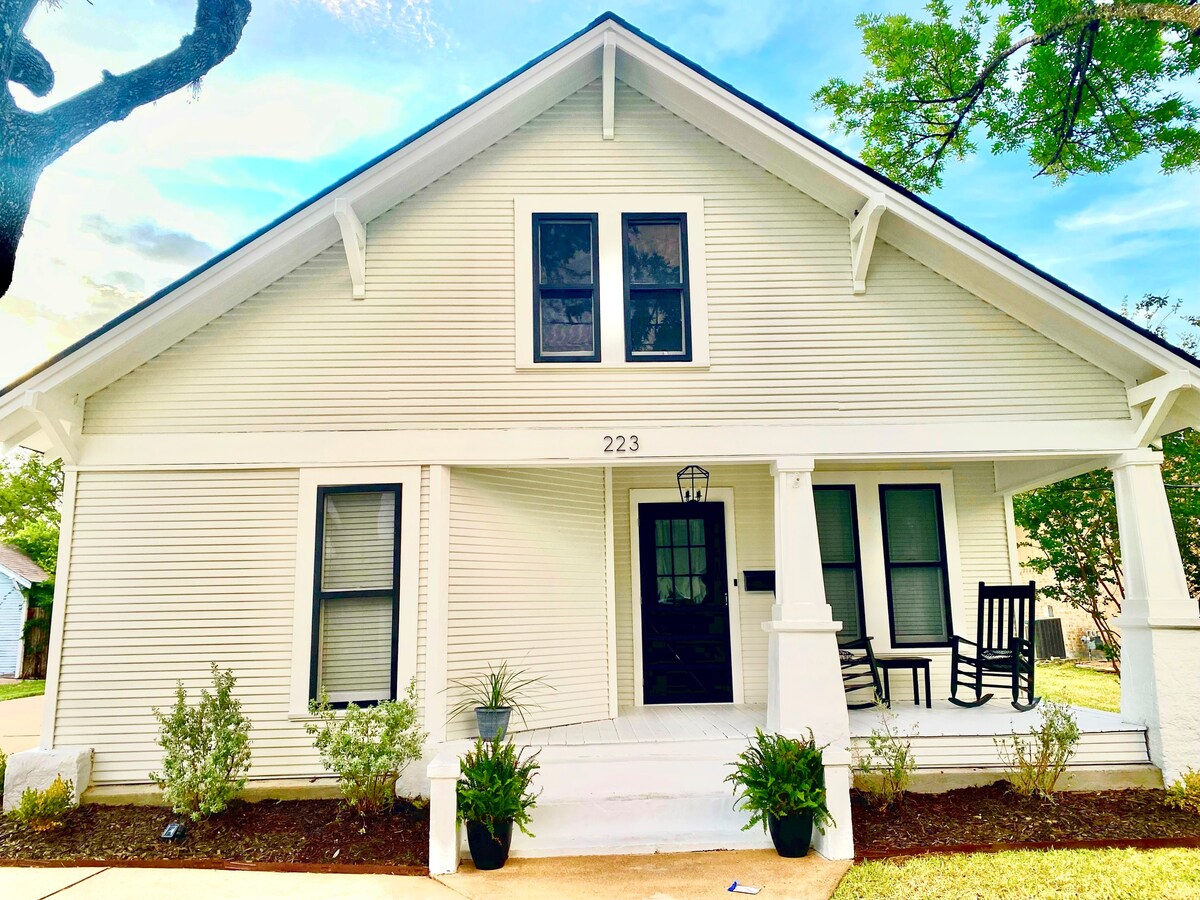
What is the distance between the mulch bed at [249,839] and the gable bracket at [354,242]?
4.35 m

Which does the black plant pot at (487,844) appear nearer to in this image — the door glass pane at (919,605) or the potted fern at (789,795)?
the potted fern at (789,795)

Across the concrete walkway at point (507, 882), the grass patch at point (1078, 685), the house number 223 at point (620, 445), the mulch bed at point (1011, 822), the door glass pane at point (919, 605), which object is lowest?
the concrete walkway at point (507, 882)

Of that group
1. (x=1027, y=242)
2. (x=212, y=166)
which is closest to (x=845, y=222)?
(x=212, y=166)

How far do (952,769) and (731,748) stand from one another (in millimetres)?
1866

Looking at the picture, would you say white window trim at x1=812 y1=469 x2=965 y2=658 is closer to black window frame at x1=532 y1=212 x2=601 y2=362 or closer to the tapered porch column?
the tapered porch column

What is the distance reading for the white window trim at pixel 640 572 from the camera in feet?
27.5

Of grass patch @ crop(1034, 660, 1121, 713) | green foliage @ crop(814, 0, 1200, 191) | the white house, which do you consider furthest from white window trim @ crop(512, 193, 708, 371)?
green foliage @ crop(814, 0, 1200, 191)

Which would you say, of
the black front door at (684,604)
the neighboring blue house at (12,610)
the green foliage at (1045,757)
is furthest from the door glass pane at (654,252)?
the neighboring blue house at (12,610)

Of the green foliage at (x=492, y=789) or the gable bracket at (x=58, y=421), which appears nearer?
the green foliage at (x=492, y=789)

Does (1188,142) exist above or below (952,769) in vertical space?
above

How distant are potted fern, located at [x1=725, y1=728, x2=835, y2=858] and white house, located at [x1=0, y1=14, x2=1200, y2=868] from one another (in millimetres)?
808

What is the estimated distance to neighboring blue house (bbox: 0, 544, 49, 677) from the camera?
20.8 m

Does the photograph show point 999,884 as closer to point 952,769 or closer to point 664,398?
point 952,769

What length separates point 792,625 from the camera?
6500mm
